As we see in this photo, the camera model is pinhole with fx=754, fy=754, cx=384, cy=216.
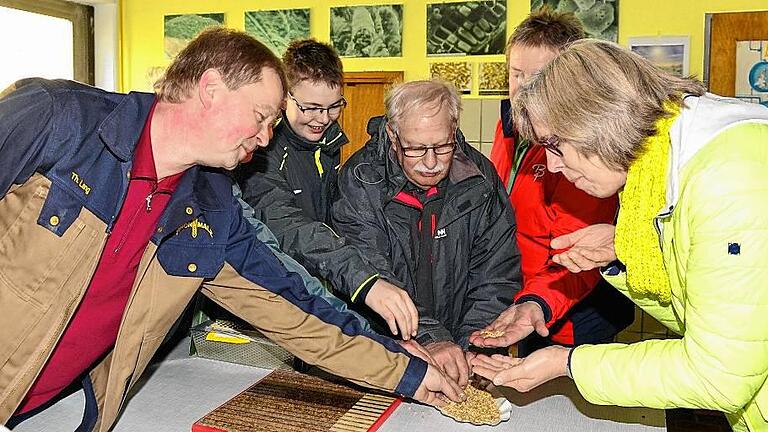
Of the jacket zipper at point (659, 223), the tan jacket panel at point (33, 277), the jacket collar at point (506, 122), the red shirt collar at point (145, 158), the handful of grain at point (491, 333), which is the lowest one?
the handful of grain at point (491, 333)

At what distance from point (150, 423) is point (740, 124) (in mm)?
1184

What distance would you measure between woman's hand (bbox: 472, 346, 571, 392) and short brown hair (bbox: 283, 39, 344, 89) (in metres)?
0.92

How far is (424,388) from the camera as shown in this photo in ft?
5.21

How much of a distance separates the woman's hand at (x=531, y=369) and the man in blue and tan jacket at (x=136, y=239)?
11cm

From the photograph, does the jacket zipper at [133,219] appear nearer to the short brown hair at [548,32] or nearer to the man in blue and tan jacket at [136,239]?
the man in blue and tan jacket at [136,239]

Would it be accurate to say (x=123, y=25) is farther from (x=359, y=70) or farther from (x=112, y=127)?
(x=112, y=127)

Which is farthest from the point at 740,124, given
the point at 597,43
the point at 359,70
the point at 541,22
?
the point at 359,70

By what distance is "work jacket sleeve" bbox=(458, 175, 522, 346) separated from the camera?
1937 millimetres

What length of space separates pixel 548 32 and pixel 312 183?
76cm

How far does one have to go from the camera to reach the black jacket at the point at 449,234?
1.92m

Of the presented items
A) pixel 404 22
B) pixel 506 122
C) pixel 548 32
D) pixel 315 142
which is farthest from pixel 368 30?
pixel 548 32

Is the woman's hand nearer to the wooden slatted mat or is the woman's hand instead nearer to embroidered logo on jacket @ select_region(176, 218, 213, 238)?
the wooden slatted mat

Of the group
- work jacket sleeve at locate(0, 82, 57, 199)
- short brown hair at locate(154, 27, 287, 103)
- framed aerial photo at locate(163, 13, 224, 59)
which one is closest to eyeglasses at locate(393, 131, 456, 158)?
short brown hair at locate(154, 27, 287, 103)

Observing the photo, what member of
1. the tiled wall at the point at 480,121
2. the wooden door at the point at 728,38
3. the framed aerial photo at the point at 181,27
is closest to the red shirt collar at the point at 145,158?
the tiled wall at the point at 480,121
